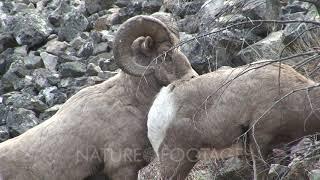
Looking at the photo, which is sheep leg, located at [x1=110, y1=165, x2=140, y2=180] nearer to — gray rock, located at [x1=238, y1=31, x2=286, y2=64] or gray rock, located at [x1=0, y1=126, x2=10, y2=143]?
gray rock, located at [x1=238, y1=31, x2=286, y2=64]

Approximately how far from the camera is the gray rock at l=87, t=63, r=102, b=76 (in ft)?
58.4

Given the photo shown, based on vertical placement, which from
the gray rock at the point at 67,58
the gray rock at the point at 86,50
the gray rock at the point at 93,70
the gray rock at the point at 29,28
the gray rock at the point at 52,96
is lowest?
the gray rock at the point at 29,28

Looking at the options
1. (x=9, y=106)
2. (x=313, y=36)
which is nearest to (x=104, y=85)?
(x=313, y=36)

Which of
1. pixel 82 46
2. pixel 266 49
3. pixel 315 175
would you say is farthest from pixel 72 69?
pixel 315 175

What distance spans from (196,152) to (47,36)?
1455 centimetres

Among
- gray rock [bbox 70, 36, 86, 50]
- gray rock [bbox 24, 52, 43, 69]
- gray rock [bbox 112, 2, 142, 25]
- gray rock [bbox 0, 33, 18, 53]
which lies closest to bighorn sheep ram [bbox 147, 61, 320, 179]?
gray rock [bbox 24, 52, 43, 69]

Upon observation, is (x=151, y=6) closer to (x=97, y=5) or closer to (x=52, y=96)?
(x=97, y=5)

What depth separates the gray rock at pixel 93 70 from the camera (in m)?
17.8

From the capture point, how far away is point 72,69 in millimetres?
18719

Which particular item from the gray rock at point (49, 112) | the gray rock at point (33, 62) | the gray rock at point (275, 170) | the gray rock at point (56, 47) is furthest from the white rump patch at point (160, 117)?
the gray rock at point (56, 47)

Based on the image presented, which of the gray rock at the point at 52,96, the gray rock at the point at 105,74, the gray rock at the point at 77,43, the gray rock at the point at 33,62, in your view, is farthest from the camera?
the gray rock at the point at 77,43

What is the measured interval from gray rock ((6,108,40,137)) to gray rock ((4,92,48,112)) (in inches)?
18.5

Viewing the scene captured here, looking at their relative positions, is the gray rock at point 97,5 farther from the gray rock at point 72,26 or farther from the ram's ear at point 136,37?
the ram's ear at point 136,37

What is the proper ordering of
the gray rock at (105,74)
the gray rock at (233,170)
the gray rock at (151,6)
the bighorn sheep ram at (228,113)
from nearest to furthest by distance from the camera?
the bighorn sheep ram at (228,113) → the gray rock at (233,170) → the gray rock at (105,74) → the gray rock at (151,6)
